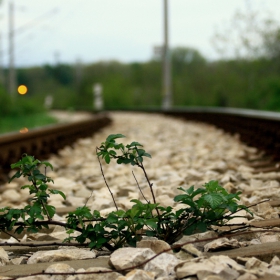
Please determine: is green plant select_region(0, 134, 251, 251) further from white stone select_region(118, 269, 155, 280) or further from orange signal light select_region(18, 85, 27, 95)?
orange signal light select_region(18, 85, 27, 95)

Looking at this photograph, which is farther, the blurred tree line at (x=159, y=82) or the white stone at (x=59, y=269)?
Answer: the blurred tree line at (x=159, y=82)

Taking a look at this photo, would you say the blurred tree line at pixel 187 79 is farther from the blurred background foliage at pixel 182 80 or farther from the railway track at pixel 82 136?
the railway track at pixel 82 136

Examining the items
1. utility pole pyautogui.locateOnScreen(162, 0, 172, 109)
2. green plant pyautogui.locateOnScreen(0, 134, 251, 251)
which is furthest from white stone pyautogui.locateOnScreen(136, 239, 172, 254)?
utility pole pyautogui.locateOnScreen(162, 0, 172, 109)

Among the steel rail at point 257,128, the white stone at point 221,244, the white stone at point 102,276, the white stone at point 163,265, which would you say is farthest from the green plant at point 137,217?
the steel rail at point 257,128

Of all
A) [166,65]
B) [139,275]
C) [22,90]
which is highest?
[166,65]

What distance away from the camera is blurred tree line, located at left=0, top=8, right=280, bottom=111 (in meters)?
29.5

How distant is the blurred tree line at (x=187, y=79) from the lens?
96.6ft

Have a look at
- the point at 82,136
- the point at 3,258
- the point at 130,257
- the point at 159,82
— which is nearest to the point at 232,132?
the point at 82,136

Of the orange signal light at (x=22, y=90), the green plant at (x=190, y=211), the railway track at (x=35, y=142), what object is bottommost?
the railway track at (x=35, y=142)

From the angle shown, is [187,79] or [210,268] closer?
[210,268]

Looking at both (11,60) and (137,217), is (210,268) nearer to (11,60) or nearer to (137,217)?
(137,217)

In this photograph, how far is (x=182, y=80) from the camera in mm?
50375

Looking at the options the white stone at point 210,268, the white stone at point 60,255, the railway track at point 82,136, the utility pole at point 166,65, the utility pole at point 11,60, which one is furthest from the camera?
the utility pole at point 166,65

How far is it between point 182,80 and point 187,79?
820mm
